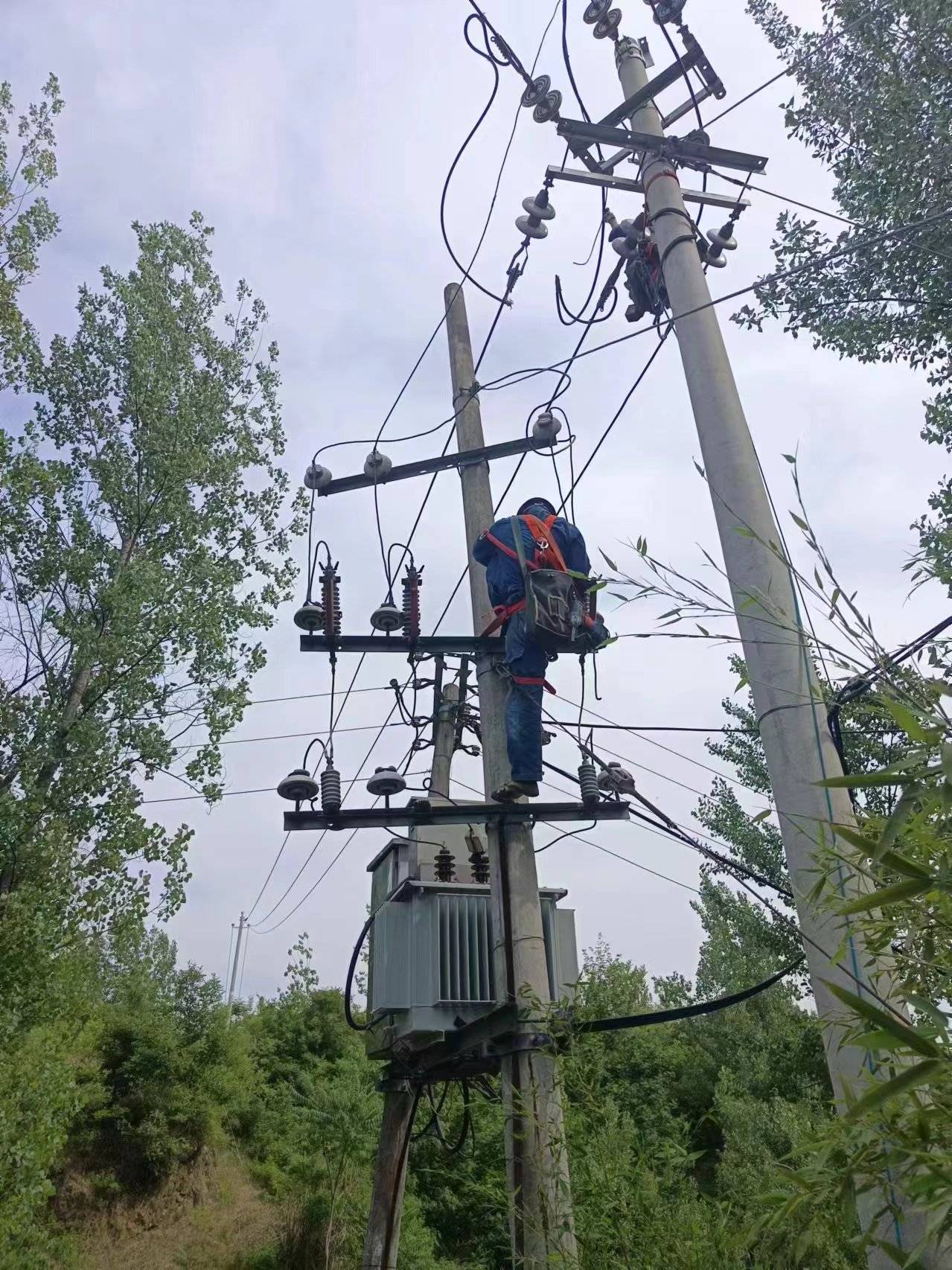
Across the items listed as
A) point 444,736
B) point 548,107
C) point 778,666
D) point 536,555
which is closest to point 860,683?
point 778,666

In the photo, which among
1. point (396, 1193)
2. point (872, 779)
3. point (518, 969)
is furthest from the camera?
point (396, 1193)

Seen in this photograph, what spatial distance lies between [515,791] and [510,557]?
148cm

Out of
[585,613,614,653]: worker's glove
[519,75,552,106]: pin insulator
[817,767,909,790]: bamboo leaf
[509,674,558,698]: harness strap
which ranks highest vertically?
[519,75,552,106]: pin insulator

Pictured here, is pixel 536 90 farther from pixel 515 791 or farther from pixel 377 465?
pixel 515 791

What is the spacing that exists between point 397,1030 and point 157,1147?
1434 centimetres

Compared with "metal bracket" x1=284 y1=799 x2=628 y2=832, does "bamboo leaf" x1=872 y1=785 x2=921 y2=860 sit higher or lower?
lower

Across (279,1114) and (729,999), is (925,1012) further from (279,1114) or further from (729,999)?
(279,1114)

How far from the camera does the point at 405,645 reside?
6680 mm

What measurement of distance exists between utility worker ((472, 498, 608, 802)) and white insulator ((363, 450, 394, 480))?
52.4 inches

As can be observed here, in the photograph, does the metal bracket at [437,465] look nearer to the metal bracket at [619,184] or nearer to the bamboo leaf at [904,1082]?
the metal bracket at [619,184]

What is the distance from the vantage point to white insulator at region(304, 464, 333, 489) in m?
7.38

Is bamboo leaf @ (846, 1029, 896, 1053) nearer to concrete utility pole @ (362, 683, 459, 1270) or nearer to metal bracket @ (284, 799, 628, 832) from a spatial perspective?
metal bracket @ (284, 799, 628, 832)

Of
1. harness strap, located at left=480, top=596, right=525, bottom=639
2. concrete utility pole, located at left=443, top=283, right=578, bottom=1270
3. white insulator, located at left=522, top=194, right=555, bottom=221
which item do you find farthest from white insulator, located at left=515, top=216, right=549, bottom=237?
harness strap, located at left=480, top=596, right=525, bottom=639

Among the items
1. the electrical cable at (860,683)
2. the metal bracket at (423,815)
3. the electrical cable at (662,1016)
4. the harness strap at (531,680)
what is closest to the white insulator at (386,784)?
the metal bracket at (423,815)
